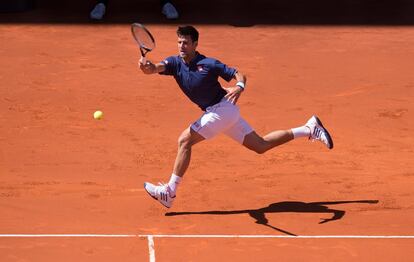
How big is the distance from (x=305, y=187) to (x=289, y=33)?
7188 millimetres

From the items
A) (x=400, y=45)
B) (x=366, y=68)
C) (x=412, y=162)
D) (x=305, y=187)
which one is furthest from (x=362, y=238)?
(x=400, y=45)

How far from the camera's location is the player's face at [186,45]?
10359 mm

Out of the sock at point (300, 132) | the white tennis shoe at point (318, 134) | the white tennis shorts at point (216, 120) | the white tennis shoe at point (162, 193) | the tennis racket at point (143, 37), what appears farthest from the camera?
the white tennis shoe at point (318, 134)

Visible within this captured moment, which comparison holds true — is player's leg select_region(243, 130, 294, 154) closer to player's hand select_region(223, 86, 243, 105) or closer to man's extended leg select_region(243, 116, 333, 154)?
man's extended leg select_region(243, 116, 333, 154)

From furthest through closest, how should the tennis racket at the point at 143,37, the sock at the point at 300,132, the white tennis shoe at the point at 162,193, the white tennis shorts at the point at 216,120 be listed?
1. the sock at the point at 300,132
2. the white tennis shoe at the point at 162,193
3. the white tennis shorts at the point at 216,120
4. the tennis racket at the point at 143,37

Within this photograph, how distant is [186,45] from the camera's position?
409 inches

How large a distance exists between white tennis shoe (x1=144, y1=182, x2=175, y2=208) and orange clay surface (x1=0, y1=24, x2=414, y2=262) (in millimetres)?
156

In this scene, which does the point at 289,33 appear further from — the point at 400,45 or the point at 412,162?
the point at 412,162

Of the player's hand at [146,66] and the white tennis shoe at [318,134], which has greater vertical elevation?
the player's hand at [146,66]
